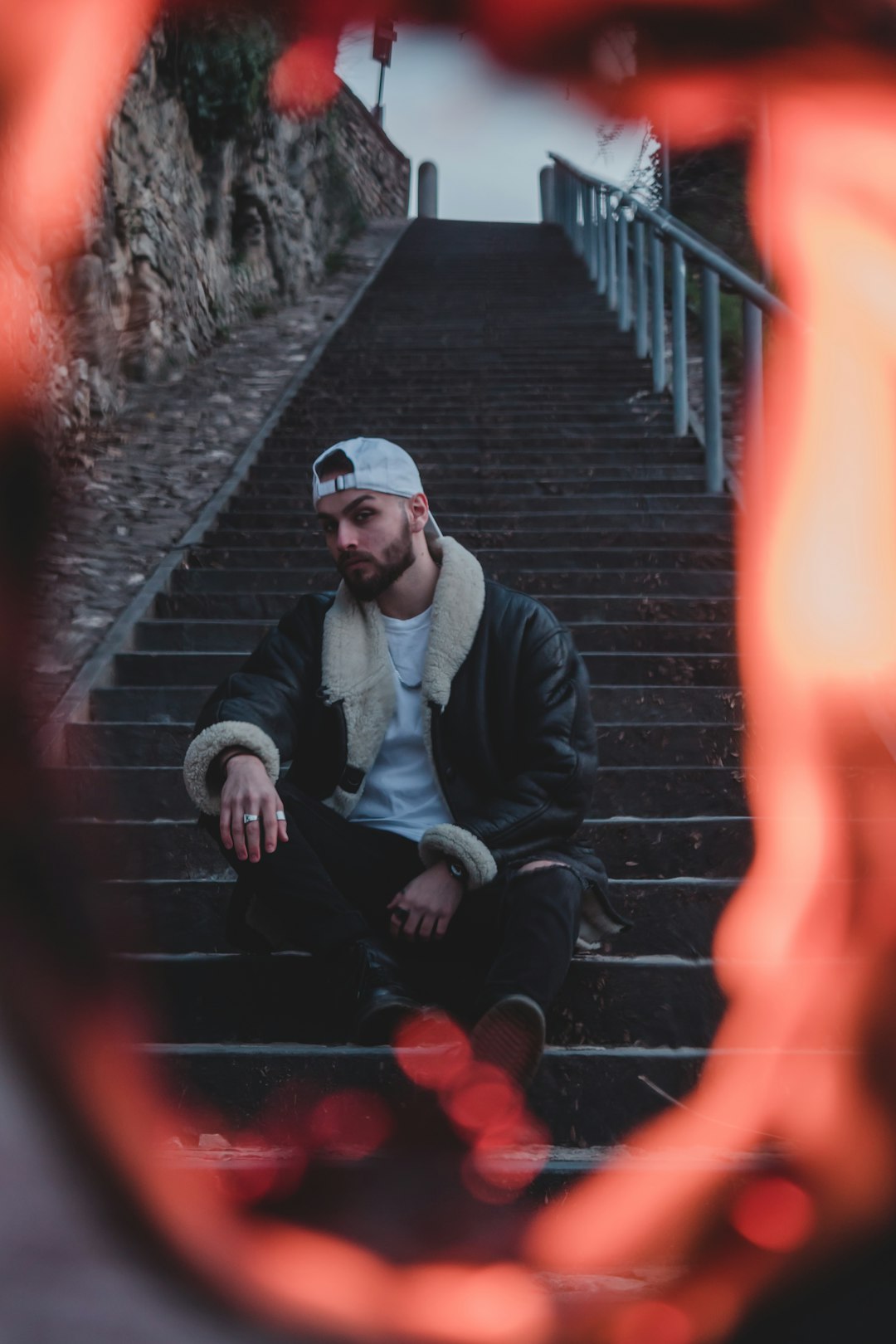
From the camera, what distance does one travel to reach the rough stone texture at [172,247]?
5824 millimetres

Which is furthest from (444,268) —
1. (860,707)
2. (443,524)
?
(860,707)

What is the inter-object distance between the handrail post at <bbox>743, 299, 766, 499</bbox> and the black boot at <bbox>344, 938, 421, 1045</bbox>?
9.05 ft

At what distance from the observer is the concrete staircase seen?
1.57m

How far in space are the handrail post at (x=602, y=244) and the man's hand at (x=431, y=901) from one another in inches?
296

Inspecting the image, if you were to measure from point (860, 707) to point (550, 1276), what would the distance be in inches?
85.4

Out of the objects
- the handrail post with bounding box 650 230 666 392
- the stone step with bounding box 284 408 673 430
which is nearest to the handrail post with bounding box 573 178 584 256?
the handrail post with bounding box 650 230 666 392

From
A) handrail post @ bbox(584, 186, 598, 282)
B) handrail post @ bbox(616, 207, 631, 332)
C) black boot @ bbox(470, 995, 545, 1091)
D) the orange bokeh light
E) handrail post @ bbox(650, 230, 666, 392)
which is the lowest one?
black boot @ bbox(470, 995, 545, 1091)

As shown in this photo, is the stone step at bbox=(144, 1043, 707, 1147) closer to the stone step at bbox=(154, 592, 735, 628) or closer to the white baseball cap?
the white baseball cap

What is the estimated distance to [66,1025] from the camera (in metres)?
0.30

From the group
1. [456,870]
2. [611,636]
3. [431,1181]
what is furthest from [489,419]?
[431,1181]

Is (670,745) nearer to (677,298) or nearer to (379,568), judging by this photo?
(379,568)

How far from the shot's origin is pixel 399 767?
1909 millimetres

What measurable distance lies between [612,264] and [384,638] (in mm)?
6791

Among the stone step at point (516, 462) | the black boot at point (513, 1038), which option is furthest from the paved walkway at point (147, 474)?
the black boot at point (513, 1038)
